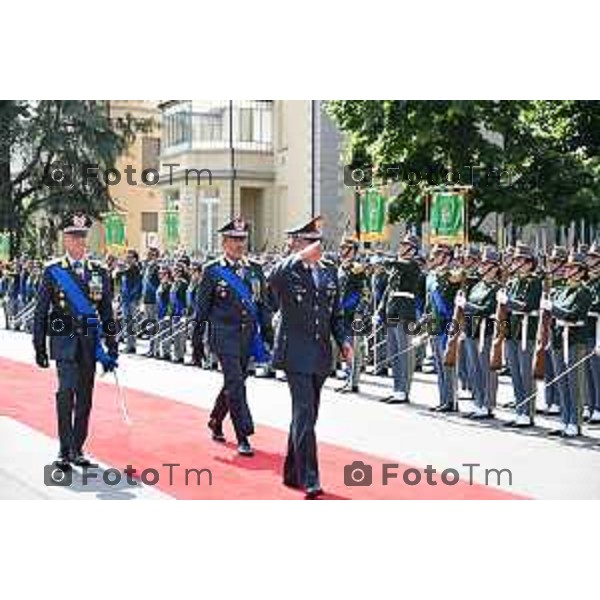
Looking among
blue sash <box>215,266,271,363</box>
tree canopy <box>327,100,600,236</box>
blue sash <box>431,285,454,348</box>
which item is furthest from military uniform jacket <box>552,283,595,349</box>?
blue sash <box>215,266,271,363</box>

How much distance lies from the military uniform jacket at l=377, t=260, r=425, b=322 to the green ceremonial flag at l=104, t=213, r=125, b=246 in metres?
3.27

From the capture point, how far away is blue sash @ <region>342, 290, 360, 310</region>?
11.3 meters

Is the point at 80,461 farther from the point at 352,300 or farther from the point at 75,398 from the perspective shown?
the point at 352,300

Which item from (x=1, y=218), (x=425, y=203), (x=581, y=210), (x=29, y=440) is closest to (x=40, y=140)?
(x=1, y=218)

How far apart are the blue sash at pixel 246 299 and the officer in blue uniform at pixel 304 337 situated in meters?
1.00

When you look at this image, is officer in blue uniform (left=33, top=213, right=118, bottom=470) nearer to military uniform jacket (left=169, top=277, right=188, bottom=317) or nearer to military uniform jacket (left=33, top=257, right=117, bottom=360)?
military uniform jacket (left=33, top=257, right=117, bottom=360)

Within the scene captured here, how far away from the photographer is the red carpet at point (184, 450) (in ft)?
23.8

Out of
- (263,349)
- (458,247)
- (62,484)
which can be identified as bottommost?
(62,484)

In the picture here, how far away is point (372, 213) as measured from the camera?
818cm

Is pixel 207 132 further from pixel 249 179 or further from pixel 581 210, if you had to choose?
pixel 581 210

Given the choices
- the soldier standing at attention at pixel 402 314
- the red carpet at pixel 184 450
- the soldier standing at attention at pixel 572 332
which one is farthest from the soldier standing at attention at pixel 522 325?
the red carpet at pixel 184 450

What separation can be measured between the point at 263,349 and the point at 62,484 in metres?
1.76

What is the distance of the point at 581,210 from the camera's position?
952cm

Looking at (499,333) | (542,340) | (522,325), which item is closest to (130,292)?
(499,333)
